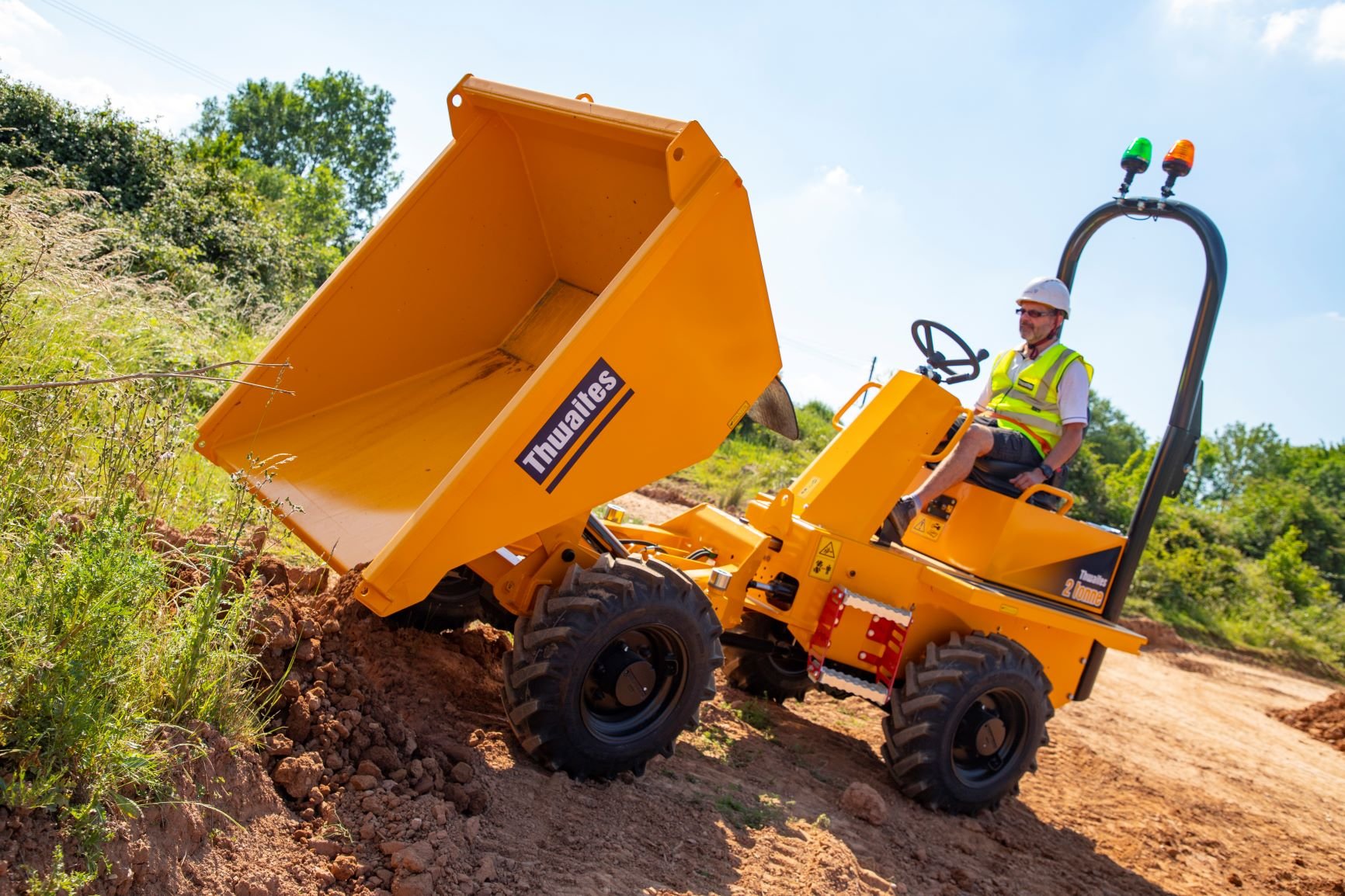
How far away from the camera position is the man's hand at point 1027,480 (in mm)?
5227

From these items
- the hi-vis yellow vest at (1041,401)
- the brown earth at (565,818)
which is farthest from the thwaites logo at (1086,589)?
the brown earth at (565,818)

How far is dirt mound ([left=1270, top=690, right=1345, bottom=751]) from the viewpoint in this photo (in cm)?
1122

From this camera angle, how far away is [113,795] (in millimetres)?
2184

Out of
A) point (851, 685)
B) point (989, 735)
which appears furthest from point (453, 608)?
point (989, 735)

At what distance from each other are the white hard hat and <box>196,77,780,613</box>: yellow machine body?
2549 millimetres

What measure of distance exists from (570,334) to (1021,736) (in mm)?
3302

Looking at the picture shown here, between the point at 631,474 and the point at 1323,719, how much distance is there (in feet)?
38.1

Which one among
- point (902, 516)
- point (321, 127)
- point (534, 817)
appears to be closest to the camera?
point (534, 817)

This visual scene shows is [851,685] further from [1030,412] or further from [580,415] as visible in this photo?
[580,415]

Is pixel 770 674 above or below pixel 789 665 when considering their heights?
below

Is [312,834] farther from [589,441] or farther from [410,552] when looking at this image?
[589,441]

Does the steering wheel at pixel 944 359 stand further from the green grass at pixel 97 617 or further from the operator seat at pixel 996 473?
the green grass at pixel 97 617

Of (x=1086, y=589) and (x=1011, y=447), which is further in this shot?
(x=1086, y=589)

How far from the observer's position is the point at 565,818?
3273 mm
